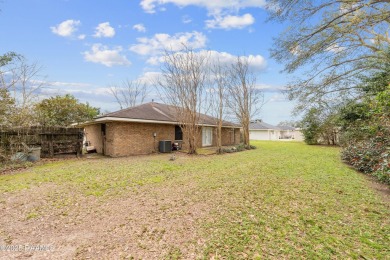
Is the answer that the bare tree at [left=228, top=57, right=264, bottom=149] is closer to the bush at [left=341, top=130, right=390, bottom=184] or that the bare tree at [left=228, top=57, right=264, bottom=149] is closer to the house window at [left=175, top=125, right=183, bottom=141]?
the house window at [left=175, top=125, right=183, bottom=141]

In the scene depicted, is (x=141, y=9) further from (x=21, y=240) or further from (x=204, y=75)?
(x=21, y=240)

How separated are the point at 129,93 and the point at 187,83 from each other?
2362 centimetres

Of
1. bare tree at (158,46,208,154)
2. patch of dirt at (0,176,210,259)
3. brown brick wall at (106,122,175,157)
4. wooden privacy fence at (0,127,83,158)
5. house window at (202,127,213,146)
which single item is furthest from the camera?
house window at (202,127,213,146)

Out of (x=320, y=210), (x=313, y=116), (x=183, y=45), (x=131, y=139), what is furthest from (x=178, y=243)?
(x=313, y=116)

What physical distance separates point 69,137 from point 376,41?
1778 cm

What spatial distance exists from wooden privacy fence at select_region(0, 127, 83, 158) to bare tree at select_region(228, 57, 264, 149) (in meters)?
12.2

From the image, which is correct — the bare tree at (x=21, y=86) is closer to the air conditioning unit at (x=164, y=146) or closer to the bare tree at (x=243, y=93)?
the air conditioning unit at (x=164, y=146)

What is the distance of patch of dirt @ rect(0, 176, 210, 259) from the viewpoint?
9.14ft

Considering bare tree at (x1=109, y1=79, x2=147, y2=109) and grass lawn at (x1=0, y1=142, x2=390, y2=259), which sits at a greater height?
bare tree at (x1=109, y1=79, x2=147, y2=109)

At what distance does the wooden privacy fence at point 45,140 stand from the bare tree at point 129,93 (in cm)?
2261

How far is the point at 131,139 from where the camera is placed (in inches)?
513

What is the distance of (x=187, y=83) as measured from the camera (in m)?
13.7

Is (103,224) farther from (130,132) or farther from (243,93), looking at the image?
(243,93)

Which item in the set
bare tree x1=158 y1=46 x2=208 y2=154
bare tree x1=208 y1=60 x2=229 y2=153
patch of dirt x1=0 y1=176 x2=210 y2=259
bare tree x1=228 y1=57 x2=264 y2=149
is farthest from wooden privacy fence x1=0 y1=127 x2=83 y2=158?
bare tree x1=228 y1=57 x2=264 y2=149
